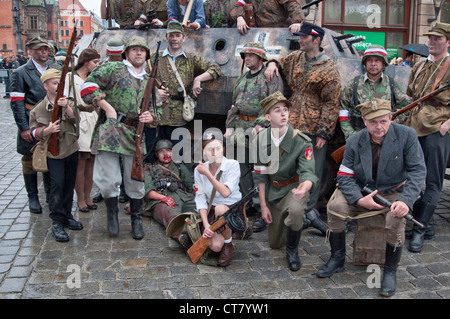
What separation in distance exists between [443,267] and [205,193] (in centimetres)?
212

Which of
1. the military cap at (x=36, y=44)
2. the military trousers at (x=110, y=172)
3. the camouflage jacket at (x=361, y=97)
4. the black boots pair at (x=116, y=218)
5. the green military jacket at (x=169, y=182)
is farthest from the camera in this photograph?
the military cap at (x=36, y=44)

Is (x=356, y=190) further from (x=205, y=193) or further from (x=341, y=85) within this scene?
(x=341, y=85)

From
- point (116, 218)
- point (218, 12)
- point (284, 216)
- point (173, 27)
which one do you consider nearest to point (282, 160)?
point (284, 216)

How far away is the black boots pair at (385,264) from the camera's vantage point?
3.57 m

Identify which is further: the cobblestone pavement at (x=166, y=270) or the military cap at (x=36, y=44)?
the military cap at (x=36, y=44)

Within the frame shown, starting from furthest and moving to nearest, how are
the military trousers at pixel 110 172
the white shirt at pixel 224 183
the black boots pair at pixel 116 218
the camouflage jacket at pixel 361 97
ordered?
the camouflage jacket at pixel 361 97, the black boots pair at pixel 116 218, the military trousers at pixel 110 172, the white shirt at pixel 224 183

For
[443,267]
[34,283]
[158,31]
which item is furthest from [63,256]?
[158,31]

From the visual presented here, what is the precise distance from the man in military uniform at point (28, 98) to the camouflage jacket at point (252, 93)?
86.9 inches

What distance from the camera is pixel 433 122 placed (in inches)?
182

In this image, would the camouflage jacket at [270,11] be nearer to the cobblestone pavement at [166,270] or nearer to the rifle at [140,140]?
the rifle at [140,140]

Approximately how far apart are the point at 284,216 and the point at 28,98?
3.16 metres

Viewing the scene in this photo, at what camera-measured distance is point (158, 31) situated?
6.80 m

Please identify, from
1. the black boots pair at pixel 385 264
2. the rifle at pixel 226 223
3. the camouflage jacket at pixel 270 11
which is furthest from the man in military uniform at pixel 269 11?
the black boots pair at pixel 385 264

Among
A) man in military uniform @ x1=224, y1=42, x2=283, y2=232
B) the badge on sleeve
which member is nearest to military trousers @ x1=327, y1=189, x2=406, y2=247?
the badge on sleeve
